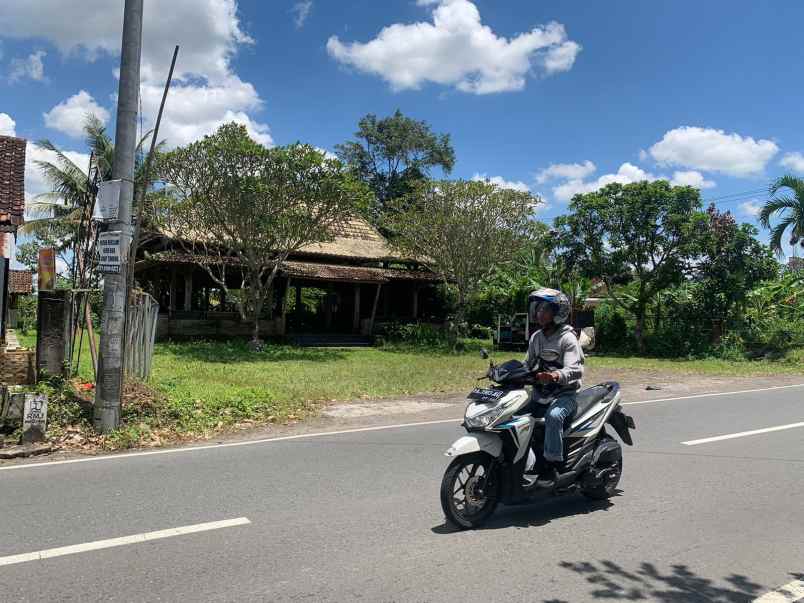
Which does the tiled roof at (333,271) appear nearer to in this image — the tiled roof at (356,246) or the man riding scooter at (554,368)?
the tiled roof at (356,246)

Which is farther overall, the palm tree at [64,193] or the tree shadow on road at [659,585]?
the palm tree at [64,193]

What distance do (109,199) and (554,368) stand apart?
602 cm

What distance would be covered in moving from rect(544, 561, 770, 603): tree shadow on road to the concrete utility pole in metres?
6.32

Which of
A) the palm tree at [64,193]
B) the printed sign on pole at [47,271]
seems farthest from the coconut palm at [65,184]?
the printed sign on pole at [47,271]

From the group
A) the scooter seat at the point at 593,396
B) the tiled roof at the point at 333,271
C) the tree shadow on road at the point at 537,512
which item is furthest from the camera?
the tiled roof at the point at 333,271

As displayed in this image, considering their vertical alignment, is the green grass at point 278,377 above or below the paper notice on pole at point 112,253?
below

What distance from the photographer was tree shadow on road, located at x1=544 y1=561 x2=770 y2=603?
376 cm

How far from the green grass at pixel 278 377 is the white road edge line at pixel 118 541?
347 centimetres

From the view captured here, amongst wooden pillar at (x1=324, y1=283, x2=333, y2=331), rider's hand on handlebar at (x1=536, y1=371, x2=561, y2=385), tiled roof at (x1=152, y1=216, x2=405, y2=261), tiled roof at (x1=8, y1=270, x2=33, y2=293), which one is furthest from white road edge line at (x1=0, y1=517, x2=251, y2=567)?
tiled roof at (x1=8, y1=270, x2=33, y2=293)

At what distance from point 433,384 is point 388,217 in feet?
41.6

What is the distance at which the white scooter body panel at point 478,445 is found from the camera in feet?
15.3

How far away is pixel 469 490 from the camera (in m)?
4.82

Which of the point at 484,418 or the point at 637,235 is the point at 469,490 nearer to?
the point at 484,418

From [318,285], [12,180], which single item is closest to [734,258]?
[318,285]
